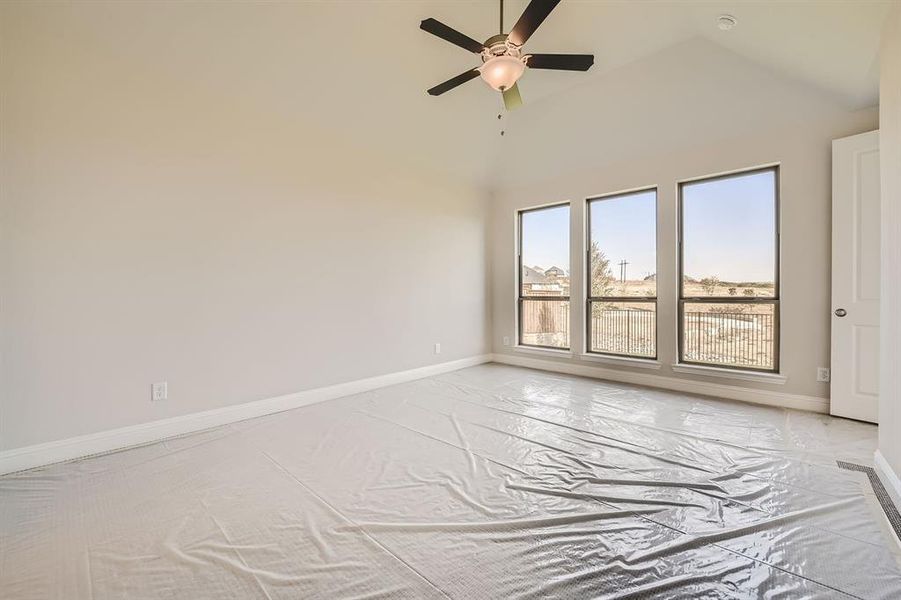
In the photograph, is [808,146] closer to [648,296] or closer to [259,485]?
[648,296]

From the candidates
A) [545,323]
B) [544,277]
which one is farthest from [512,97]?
[545,323]

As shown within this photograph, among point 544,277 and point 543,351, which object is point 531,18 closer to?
point 544,277

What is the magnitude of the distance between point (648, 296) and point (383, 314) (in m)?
3.19

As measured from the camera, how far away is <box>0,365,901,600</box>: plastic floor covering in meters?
1.57

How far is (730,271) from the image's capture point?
4172mm

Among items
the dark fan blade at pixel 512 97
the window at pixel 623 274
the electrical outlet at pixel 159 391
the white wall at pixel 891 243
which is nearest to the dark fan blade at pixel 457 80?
the dark fan blade at pixel 512 97

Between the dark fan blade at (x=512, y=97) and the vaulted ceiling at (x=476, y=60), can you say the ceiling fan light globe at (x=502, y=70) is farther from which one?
the vaulted ceiling at (x=476, y=60)

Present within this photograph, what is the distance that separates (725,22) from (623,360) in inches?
134

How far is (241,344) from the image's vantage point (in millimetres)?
3527

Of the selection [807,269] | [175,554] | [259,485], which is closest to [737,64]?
[807,269]

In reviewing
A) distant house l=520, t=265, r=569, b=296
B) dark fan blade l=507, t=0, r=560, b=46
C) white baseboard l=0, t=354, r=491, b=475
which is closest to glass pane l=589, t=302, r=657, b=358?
distant house l=520, t=265, r=569, b=296

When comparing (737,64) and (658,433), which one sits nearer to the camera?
(658,433)

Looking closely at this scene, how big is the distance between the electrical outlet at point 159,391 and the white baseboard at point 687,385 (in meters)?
4.27

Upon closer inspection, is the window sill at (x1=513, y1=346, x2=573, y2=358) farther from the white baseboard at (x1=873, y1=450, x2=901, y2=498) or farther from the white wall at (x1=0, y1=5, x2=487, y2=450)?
the white baseboard at (x1=873, y1=450, x2=901, y2=498)
